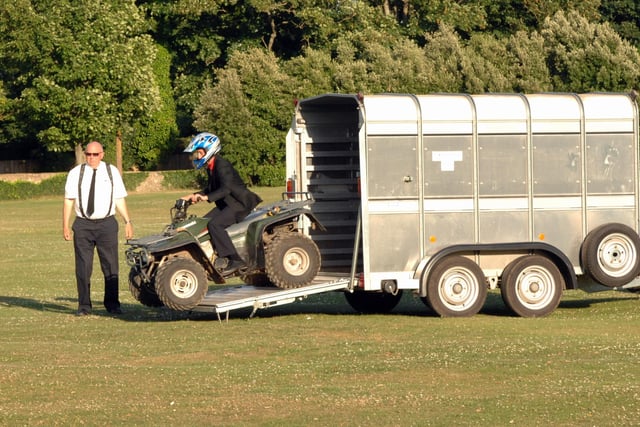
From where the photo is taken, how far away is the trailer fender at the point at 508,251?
56.2 ft

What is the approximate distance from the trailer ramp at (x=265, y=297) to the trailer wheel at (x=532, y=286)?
6.65ft

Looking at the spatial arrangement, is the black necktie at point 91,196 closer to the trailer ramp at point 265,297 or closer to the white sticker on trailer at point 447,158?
the trailer ramp at point 265,297

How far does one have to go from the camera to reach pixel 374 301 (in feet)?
62.2

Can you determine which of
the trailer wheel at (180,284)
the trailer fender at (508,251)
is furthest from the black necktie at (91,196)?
the trailer fender at (508,251)

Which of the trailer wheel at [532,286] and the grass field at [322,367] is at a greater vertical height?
the trailer wheel at [532,286]

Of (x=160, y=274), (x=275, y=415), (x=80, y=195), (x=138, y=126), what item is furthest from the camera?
(x=138, y=126)

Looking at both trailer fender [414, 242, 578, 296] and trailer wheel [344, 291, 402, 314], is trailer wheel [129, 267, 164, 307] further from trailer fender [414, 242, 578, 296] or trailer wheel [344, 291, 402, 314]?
trailer fender [414, 242, 578, 296]

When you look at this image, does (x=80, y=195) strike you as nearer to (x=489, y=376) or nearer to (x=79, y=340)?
(x=79, y=340)

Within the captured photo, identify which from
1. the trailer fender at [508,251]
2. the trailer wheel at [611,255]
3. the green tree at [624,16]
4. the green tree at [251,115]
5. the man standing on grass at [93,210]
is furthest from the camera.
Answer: the green tree at [624,16]

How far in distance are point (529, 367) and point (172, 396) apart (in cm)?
339

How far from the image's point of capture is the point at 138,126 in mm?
91375

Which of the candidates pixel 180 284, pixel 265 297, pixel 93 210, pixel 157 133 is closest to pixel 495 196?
pixel 265 297

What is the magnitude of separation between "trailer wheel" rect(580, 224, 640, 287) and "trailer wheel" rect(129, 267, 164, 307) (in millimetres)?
5424

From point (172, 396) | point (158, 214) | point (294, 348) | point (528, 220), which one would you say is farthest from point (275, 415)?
point (158, 214)
